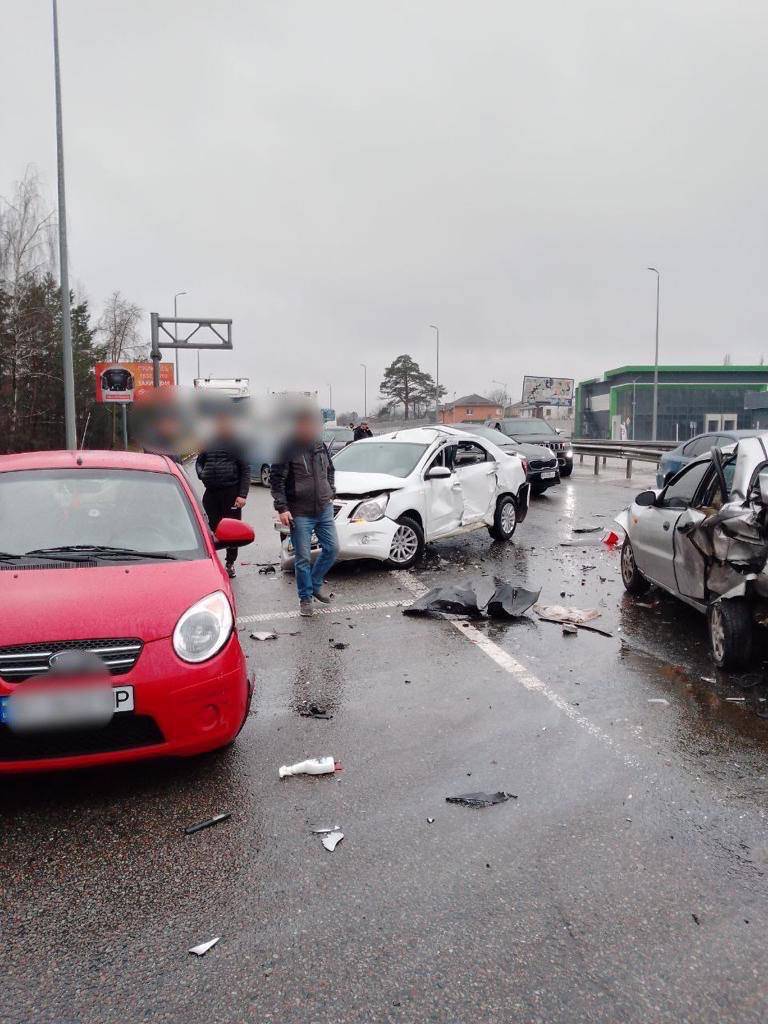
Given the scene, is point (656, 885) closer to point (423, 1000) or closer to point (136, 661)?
point (423, 1000)

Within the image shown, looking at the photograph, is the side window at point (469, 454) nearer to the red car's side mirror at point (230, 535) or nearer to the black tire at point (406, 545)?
the black tire at point (406, 545)

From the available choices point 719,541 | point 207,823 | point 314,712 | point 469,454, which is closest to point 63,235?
point 469,454

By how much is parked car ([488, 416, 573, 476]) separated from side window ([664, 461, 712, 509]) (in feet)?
51.2

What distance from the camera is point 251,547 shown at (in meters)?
11.4

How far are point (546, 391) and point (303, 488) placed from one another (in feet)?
233

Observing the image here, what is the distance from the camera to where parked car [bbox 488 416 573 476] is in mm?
22781

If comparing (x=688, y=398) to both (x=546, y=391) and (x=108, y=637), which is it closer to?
(x=546, y=391)

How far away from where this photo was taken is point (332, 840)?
321 cm

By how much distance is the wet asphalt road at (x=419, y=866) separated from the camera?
7.70ft

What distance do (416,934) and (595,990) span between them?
60 centimetres

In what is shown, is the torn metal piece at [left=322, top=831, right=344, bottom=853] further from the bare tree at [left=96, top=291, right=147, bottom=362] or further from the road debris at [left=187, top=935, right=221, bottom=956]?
the bare tree at [left=96, top=291, right=147, bottom=362]

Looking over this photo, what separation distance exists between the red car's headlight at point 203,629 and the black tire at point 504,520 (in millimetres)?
7745

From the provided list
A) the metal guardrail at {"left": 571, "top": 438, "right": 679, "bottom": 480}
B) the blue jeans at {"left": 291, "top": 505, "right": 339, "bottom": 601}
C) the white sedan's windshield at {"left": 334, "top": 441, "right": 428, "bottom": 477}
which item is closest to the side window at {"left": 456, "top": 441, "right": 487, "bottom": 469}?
the white sedan's windshield at {"left": 334, "top": 441, "right": 428, "bottom": 477}

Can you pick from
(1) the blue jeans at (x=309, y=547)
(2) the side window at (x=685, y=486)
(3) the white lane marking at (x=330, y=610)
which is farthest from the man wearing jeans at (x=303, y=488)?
(2) the side window at (x=685, y=486)
